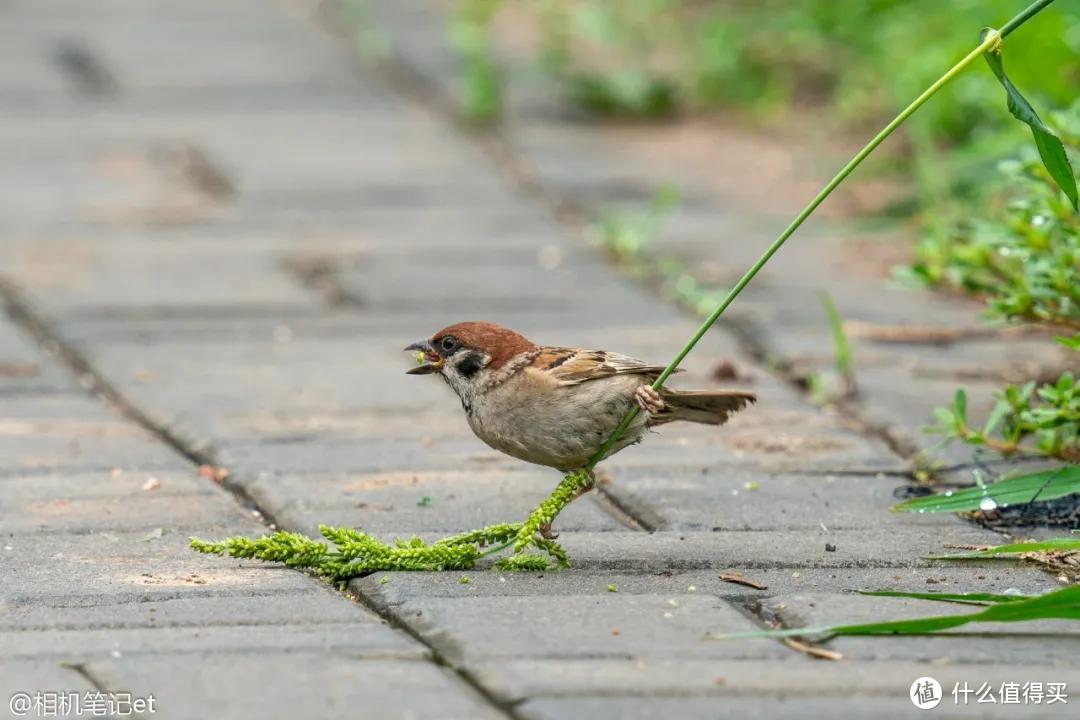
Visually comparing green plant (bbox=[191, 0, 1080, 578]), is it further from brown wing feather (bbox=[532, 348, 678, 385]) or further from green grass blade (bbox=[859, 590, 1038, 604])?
green grass blade (bbox=[859, 590, 1038, 604])

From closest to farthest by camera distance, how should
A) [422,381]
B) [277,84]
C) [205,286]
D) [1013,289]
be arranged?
1. [1013,289]
2. [422,381]
3. [205,286]
4. [277,84]

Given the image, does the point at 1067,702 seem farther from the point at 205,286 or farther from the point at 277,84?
the point at 277,84

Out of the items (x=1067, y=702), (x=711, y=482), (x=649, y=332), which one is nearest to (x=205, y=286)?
(x=649, y=332)

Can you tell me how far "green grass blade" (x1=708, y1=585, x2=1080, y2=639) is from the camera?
3000mm

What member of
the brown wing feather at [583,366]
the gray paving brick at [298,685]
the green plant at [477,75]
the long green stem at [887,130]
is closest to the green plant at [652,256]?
the green plant at [477,75]

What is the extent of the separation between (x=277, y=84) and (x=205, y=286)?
9.71ft

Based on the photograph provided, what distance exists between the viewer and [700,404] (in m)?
4.14

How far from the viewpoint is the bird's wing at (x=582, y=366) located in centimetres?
400

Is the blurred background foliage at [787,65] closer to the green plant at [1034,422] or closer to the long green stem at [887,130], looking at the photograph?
the green plant at [1034,422]

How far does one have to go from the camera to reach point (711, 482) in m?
4.48

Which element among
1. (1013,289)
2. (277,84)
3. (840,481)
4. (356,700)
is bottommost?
(356,700)

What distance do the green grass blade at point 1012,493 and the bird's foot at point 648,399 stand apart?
0.62 m

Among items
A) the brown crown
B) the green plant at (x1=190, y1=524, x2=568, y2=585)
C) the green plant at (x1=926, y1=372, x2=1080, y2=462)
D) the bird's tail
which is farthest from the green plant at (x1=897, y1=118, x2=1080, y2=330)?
the green plant at (x1=190, y1=524, x2=568, y2=585)

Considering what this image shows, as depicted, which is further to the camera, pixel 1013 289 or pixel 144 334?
pixel 144 334
